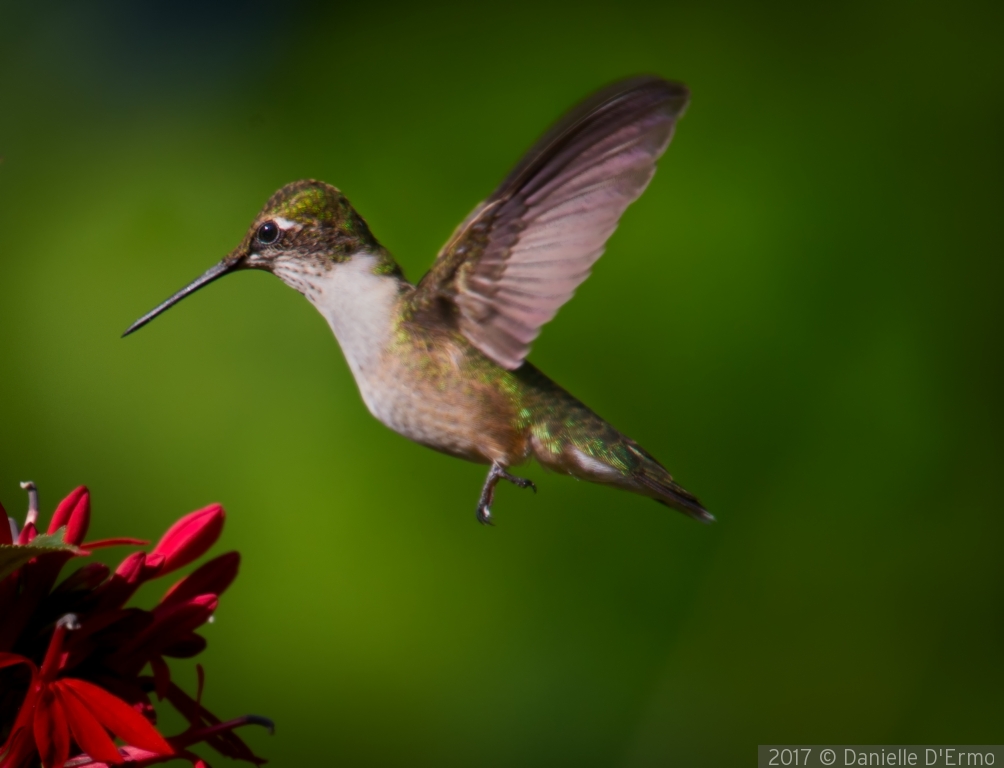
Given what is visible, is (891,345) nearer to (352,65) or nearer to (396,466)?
(396,466)

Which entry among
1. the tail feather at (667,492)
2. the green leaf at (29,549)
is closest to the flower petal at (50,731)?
the green leaf at (29,549)

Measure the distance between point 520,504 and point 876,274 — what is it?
37.9 inches

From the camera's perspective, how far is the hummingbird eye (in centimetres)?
128

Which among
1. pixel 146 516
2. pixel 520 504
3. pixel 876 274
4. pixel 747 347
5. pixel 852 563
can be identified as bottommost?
pixel 146 516

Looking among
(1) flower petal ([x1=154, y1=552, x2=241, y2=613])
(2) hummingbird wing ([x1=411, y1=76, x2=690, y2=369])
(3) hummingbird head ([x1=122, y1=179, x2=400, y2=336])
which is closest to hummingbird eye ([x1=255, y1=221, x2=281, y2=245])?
(3) hummingbird head ([x1=122, y1=179, x2=400, y2=336])

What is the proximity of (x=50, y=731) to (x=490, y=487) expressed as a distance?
23.6 inches

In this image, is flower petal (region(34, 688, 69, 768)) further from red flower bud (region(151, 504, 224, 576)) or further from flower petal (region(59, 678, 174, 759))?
red flower bud (region(151, 504, 224, 576))

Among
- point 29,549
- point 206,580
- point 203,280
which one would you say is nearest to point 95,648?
point 206,580

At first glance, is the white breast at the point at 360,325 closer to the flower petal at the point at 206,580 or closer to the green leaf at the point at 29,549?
the flower petal at the point at 206,580

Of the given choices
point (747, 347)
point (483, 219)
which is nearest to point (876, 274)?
point (747, 347)

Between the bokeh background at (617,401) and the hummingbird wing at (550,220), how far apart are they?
1.06 m

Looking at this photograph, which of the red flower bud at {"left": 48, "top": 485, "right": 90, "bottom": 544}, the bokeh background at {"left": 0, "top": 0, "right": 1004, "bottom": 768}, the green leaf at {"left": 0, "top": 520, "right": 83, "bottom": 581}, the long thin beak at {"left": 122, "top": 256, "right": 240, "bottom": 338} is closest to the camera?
the green leaf at {"left": 0, "top": 520, "right": 83, "bottom": 581}

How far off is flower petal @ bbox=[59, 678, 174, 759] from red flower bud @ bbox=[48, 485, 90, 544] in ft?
0.54

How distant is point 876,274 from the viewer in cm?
263
